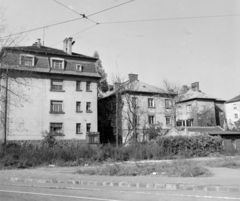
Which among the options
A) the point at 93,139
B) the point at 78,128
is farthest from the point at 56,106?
the point at 93,139

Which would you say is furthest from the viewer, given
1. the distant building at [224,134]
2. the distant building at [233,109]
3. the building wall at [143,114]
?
the distant building at [233,109]

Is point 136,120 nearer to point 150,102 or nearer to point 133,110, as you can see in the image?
point 133,110

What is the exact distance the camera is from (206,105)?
55.0 meters

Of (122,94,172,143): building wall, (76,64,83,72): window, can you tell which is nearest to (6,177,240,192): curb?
(122,94,172,143): building wall

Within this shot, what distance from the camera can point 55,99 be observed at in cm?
3956

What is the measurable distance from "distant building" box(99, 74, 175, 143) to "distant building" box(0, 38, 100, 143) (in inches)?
183

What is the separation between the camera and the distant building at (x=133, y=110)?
43781mm

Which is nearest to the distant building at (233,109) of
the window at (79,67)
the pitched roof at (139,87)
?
the pitched roof at (139,87)

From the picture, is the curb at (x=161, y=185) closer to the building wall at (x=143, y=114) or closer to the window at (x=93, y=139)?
the window at (x=93, y=139)

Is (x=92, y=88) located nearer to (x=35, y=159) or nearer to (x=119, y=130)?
(x=119, y=130)

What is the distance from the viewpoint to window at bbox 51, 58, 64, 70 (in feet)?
132

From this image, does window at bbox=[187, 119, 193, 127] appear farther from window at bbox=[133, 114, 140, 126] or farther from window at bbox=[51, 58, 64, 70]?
window at bbox=[51, 58, 64, 70]

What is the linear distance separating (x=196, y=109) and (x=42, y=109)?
3055 cm

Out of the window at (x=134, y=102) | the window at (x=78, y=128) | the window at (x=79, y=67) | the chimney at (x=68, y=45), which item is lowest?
the window at (x=78, y=128)
